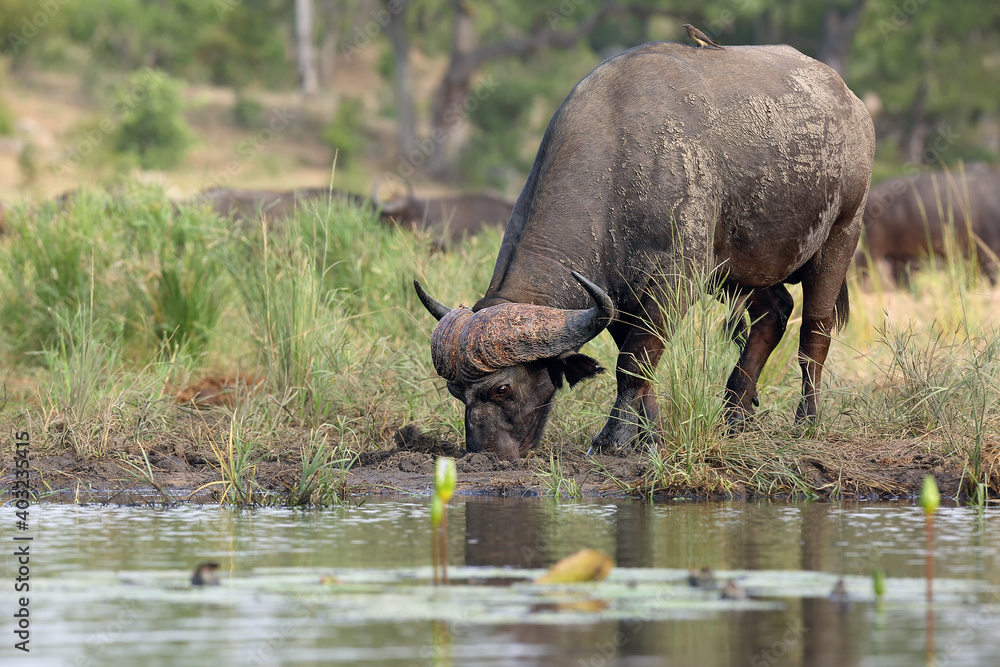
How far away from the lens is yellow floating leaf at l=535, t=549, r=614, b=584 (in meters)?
4.74

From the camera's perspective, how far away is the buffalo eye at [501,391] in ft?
24.7

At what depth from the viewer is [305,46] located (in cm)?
5706

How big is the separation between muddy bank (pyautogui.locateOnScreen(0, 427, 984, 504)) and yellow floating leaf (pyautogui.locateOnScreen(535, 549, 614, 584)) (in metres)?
2.43

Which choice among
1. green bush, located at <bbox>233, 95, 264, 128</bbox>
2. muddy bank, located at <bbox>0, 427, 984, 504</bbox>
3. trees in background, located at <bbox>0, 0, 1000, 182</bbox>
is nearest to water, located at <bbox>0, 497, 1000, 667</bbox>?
muddy bank, located at <bbox>0, 427, 984, 504</bbox>

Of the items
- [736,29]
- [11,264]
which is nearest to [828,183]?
[11,264]

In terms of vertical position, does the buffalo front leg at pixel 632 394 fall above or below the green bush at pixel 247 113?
below

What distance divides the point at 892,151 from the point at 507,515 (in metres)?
43.1

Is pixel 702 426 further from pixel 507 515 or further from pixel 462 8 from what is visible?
pixel 462 8

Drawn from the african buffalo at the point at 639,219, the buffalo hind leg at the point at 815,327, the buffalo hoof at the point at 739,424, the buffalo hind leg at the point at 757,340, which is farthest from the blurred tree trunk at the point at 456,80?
the buffalo hoof at the point at 739,424

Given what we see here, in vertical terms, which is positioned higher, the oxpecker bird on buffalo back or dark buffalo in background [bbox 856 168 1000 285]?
dark buffalo in background [bbox 856 168 1000 285]

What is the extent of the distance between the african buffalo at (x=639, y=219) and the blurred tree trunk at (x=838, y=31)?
34.8 m

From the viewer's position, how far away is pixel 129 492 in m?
7.32

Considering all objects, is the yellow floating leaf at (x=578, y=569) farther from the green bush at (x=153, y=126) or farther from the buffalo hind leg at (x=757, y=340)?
the green bush at (x=153, y=126)

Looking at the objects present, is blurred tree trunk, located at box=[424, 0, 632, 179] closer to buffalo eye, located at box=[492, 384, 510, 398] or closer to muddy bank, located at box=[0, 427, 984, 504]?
muddy bank, located at box=[0, 427, 984, 504]
